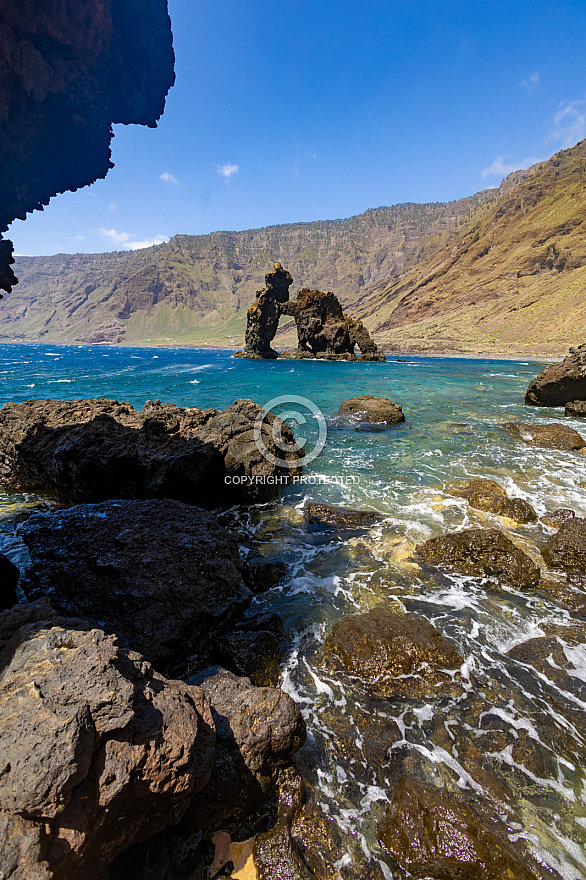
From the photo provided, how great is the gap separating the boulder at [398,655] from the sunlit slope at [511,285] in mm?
77368

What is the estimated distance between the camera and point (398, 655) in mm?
4824

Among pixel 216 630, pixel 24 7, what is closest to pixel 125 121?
pixel 24 7

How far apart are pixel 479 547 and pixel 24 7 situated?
1688 cm

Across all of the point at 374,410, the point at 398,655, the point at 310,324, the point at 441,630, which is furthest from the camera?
the point at 310,324

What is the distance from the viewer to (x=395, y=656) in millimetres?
4816

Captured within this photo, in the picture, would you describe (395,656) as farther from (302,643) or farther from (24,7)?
(24,7)

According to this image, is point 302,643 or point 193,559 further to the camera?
point 193,559

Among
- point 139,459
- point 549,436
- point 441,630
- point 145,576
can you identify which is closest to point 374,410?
point 549,436

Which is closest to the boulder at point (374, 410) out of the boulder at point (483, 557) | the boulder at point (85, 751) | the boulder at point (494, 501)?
the boulder at point (494, 501)

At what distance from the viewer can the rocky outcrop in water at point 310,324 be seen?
266ft

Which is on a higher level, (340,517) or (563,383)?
(563,383)

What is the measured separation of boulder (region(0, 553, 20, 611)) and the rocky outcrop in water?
76.7 meters

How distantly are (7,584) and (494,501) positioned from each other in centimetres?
1039

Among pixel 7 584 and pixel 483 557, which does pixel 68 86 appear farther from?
pixel 483 557
